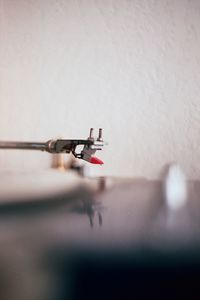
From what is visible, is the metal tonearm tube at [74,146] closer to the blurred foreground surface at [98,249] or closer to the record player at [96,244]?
the record player at [96,244]

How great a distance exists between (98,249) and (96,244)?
→ 23 millimetres

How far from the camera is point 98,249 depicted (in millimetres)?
350

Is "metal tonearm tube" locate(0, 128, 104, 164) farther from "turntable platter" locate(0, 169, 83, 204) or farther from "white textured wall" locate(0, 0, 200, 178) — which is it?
"white textured wall" locate(0, 0, 200, 178)

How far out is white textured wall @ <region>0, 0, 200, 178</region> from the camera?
1229 mm

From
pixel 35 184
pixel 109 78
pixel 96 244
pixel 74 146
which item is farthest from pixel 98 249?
pixel 109 78

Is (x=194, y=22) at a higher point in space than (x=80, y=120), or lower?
higher

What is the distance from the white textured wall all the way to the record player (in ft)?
1.32

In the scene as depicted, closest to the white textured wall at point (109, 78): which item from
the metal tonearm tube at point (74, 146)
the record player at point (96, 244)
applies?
the record player at point (96, 244)

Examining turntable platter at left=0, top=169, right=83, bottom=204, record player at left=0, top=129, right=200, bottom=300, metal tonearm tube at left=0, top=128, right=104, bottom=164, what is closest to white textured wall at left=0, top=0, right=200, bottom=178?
turntable platter at left=0, top=169, right=83, bottom=204

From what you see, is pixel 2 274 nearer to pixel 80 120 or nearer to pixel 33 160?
pixel 80 120

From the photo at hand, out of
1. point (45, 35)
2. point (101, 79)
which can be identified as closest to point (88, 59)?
point (101, 79)

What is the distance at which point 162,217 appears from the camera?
22.4 inches

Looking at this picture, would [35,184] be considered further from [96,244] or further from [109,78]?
[96,244]

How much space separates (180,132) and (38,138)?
63cm
